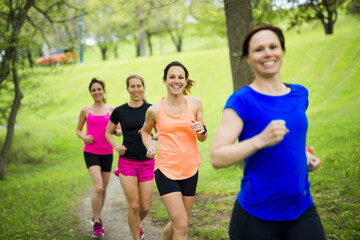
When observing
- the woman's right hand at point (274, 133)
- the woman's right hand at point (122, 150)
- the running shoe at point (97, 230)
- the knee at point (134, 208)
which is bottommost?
the running shoe at point (97, 230)

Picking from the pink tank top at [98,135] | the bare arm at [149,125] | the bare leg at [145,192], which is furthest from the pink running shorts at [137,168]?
the pink tank top at [98,135]

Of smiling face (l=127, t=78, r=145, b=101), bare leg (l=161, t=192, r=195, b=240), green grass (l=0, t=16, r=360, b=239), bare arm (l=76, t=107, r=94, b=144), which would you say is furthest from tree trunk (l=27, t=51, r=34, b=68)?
bare leg (l=161, t=192, r=195, b=240)

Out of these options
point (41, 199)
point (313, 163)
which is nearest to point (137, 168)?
point (313, 163)

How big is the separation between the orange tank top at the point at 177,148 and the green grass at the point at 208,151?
188 cm

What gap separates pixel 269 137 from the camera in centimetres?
212

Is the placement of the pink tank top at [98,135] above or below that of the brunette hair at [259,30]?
below

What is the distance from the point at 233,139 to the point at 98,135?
4.66 m

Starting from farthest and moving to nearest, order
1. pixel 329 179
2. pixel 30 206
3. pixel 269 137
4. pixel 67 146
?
pixel 67 146, pixel 30 206, pixel 329 179, pixel 269 137

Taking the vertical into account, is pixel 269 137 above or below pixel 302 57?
below

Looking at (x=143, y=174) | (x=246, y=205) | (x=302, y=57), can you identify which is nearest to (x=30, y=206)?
(x=143, y=174)

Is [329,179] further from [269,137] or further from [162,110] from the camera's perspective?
[269,137]

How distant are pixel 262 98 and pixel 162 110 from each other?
2175mm

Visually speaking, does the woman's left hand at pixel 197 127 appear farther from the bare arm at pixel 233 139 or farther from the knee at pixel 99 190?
the knee at pixel 99 190

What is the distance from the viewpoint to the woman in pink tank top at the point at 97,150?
639 centimetres
